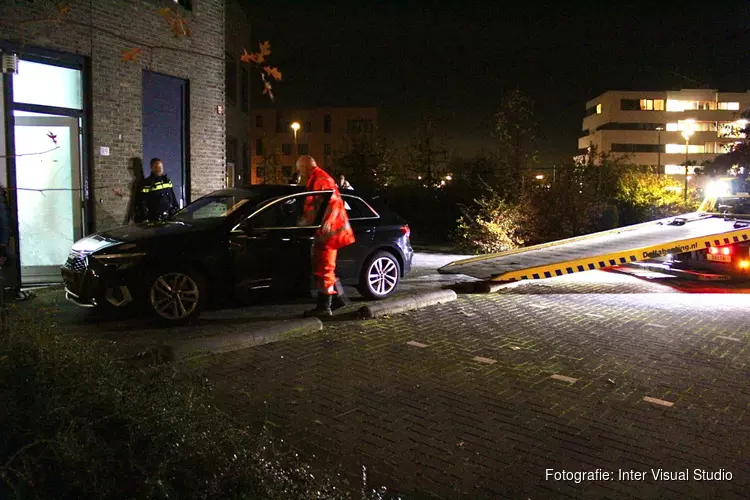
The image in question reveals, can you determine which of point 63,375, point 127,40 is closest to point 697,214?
point 127,40

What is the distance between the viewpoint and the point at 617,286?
11.9 m

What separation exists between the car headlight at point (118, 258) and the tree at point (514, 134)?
1509cm

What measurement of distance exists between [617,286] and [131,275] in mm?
8142

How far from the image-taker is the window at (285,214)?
28.5 ft

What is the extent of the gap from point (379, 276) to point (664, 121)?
8286cm

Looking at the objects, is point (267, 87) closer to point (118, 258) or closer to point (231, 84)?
point (118, 258)

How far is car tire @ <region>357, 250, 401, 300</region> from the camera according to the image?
31.5 feet

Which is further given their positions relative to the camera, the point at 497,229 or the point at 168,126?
the point at 497,229

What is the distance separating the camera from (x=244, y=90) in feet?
88.6

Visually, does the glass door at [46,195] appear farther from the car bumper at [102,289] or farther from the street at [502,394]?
the car bumper at [102,289]

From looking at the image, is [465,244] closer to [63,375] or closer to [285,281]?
[285,281]

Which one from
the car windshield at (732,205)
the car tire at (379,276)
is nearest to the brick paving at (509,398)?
the car tire at (379,276)

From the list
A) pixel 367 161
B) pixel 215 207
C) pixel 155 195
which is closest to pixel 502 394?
pixel 215 207

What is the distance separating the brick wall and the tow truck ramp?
5751 millimetres
